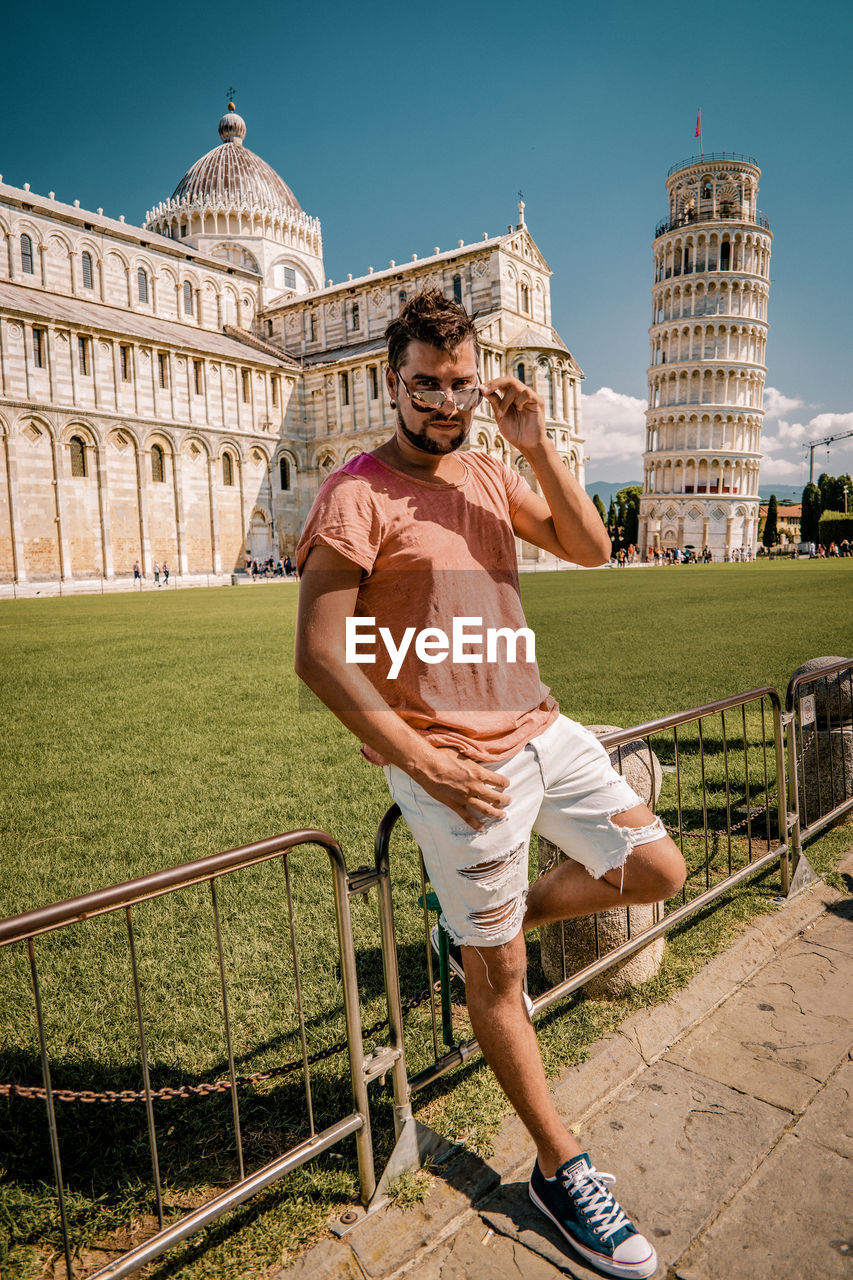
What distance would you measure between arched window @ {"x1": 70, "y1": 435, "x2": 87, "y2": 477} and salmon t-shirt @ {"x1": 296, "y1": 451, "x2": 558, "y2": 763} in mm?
42676

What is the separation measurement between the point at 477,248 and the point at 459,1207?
5296 cm

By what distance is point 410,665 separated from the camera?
1863 mm

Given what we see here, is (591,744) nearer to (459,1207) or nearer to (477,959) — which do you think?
(477,959)

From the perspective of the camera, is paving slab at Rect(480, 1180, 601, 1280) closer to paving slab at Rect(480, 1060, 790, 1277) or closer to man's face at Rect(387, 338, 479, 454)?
paving slab at Rect(480, 1060, 790, 1277)

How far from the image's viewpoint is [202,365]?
4506 centimetres

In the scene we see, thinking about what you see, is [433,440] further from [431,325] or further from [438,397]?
[431,325]

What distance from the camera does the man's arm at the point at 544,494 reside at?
6.68ft

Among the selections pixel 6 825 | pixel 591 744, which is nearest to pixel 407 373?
pixel 591 744

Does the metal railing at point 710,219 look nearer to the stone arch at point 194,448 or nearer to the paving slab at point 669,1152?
the stone arch at point 194,448

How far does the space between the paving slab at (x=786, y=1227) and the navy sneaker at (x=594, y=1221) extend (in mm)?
122

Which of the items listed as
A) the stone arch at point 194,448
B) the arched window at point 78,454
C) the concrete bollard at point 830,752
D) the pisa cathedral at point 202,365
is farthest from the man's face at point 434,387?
the stone arch at point 194,448

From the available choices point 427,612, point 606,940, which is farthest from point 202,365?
point 427,612

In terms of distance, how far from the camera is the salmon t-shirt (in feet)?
5.97

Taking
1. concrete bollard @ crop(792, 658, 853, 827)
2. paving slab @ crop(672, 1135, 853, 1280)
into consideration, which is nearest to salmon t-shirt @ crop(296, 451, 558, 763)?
paving slab @ crop(672, 1135, 853, 1280)
